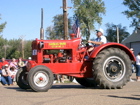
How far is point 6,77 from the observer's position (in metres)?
16.2

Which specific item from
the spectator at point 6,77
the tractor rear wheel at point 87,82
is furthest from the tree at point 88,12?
the tractor rear wheel at point 87,82

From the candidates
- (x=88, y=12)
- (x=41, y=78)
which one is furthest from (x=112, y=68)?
(x=88, y=12)

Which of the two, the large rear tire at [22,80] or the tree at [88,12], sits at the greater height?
the tree at [88,12]

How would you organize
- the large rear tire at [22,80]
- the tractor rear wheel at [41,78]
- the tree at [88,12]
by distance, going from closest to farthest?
the tractor rear wheel at [41,78] → the large rear tire at [22,80] → the tree at [88,12]

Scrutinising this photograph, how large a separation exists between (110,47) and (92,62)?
777mm

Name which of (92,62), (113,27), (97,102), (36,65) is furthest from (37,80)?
(113,27)

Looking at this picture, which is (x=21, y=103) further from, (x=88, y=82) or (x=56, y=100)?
(x=88, y=82)

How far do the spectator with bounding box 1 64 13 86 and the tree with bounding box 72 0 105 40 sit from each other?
38.9 m

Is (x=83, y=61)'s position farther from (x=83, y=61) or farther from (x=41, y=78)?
(x=41, y=78)

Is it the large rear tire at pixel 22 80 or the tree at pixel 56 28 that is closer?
the large rear tire at pixel 22 80

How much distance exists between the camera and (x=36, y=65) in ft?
33.2

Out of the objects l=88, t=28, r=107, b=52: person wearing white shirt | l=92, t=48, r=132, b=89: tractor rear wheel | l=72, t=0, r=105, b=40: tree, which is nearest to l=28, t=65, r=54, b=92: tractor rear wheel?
l=92, t=48, r=132, b=89: tractor rear wheel

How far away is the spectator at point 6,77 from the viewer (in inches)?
633

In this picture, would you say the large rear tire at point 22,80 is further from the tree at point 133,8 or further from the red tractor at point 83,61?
the tree at point 133,8
